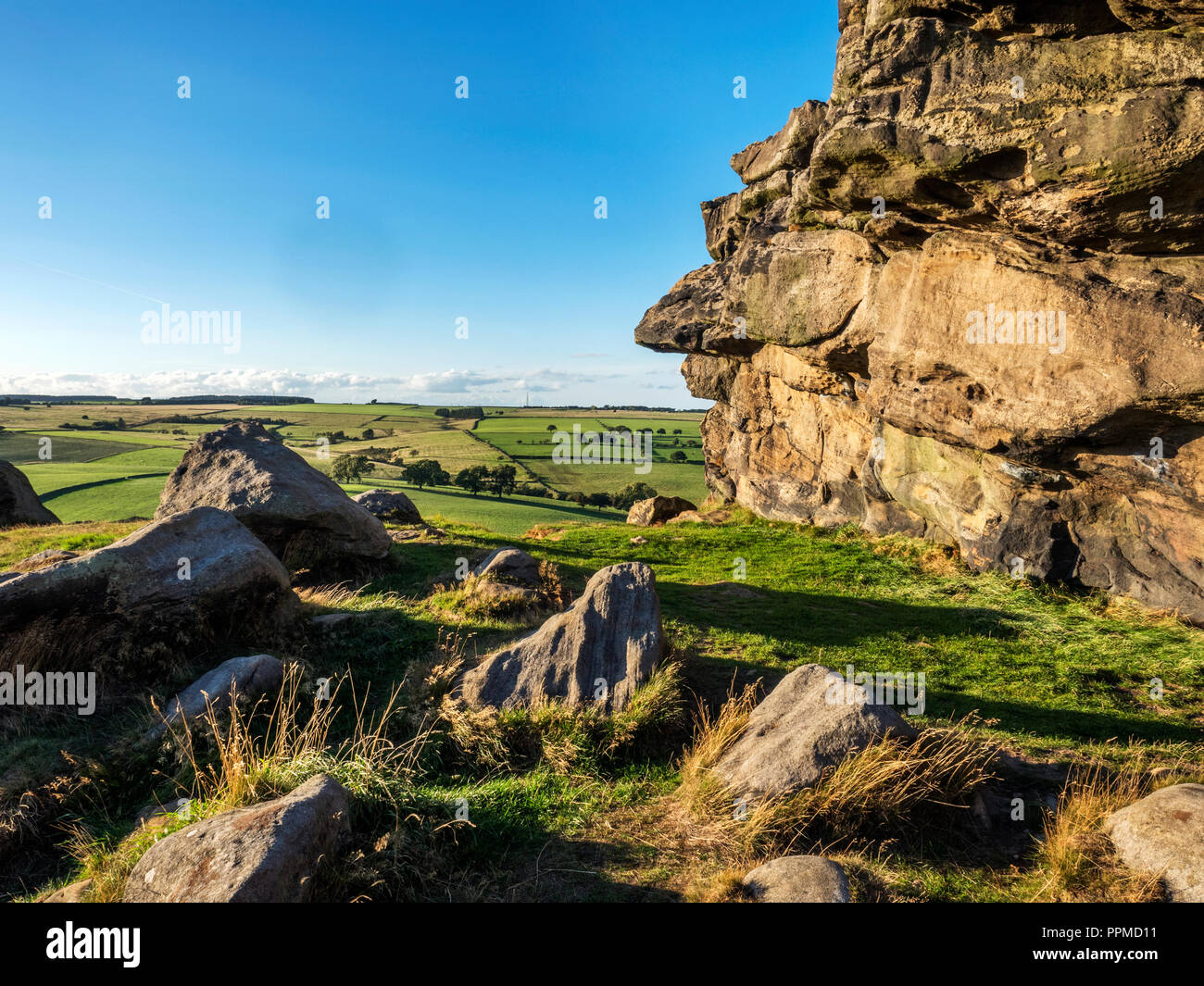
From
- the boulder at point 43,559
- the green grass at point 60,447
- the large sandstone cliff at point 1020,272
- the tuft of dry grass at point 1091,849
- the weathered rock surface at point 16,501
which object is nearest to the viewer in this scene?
the tuft of dry grass at point 1091,849

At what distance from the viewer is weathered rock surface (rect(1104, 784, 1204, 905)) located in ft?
19.7

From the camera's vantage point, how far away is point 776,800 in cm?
729

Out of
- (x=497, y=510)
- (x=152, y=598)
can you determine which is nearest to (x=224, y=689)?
(x=152, y=598)

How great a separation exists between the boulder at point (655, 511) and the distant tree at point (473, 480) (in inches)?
1229

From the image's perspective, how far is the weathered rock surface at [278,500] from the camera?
52.2 ft

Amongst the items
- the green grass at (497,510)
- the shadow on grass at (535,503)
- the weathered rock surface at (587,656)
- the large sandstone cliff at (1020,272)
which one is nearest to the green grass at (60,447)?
the green grass at (497,510)

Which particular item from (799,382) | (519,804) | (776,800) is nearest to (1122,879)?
(776,800)

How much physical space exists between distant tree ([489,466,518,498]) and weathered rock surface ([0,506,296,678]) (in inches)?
1904

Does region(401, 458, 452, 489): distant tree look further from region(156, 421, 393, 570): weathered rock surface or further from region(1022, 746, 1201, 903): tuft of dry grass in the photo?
region(1022, 746, 1201, 903): tuft of dry grass

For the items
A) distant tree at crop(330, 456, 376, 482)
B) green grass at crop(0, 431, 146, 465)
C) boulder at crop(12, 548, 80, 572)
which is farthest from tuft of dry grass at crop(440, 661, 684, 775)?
green grass at crop(0, 431, 146, 465)

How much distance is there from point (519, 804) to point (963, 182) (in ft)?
47.8

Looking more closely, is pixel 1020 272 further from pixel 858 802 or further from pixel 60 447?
pixel 60 447

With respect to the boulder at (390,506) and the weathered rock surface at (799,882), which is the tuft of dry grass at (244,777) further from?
the boulder at (390,506)

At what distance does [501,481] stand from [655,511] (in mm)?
33486
